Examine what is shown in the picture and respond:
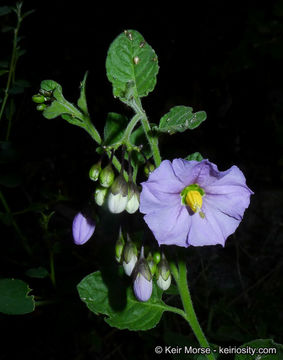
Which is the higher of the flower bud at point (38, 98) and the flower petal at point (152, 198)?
the flower bud at point (38, 98)

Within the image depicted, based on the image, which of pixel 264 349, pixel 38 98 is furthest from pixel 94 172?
pixel 264 349

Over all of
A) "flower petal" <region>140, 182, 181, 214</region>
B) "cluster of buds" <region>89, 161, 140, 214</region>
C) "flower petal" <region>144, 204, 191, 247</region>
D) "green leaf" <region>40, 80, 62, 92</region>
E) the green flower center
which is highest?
"green leaf" <region>40, 80, 62, 92</region>

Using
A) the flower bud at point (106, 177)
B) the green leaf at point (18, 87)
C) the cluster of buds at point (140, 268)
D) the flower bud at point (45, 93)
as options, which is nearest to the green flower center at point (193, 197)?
the cluster of buds at point (140, 268)

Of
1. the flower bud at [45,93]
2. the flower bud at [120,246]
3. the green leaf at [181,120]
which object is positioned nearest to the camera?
the green leaf at [181,120]

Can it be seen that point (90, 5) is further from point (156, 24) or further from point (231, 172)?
point (231, 172)

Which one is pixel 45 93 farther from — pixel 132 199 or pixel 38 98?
pixel 132 199

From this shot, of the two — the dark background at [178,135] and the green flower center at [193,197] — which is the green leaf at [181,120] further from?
the dark background at [178,135]

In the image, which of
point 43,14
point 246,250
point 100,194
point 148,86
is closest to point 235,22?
point 43,14

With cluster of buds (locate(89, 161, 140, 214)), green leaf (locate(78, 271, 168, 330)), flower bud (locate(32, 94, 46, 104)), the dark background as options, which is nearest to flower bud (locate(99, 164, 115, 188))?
cluster of buds (locate(89, 161, 140, 214))

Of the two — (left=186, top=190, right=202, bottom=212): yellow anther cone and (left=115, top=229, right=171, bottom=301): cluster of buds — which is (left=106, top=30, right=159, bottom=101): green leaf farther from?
(left=115, top=229, right=171, bottom=301): cluster of buds
